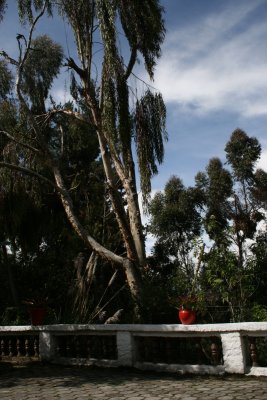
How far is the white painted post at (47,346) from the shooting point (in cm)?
781

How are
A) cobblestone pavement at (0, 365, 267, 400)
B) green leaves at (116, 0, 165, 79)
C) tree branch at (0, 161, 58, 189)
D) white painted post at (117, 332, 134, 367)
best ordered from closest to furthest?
cobblestone pavement at (0, 365, 267, 400) < white painted post at (117, 332, 134, 367) < green leaves at (116, 0, 165, 79) < tree branch at (0, 161, 58, 189)

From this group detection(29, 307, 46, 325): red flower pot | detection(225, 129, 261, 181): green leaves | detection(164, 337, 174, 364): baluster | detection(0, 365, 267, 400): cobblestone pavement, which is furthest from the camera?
detection(225, 129, 261, 181): green leaves

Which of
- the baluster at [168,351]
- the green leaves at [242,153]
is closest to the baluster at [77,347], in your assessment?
the baluster at [168,351]

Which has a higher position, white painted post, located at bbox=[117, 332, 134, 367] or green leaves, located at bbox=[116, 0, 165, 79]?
green leaves, located at bbox=[116, 0, 165, 79]

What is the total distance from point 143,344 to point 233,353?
1.65 metres

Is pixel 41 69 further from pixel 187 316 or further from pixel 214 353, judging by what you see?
pixel 214 353

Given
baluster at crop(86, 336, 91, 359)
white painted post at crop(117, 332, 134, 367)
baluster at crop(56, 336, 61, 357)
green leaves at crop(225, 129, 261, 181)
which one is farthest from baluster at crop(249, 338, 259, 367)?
green leaves at crop(225, 129, 261, 181)

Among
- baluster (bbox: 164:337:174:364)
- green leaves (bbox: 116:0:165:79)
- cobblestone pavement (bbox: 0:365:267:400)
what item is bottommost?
cobblestone pavement (bbox: 0:365:267:400)

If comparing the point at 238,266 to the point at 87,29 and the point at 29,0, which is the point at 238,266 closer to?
the point at 87,29

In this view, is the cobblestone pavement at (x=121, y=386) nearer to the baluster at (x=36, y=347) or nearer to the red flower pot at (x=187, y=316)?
the red flower pot at (x=187, y=316)

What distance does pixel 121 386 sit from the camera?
5539 mm

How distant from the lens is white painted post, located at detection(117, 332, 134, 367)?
6.80 m

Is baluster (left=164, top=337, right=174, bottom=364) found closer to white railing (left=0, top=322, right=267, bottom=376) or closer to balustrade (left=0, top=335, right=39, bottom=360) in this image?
white railing (left=0, top=322, right=267, bottom=376)

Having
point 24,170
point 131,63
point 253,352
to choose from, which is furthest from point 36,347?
point 131,63
